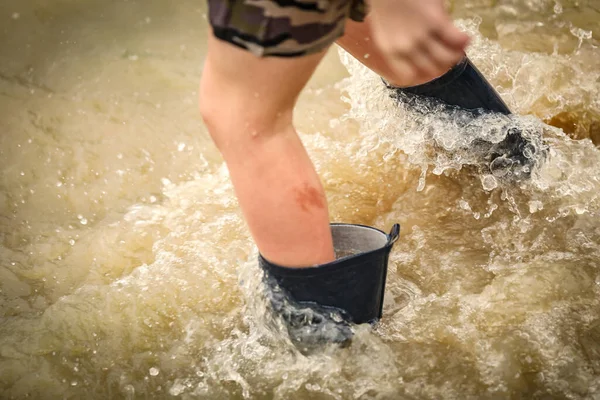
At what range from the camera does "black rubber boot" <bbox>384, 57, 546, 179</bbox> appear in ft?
3.97

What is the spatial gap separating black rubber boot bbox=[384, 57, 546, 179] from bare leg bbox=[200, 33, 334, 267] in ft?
1.43

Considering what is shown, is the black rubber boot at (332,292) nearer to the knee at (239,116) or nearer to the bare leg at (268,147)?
the bare leg at (268,147)

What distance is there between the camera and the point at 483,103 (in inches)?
48.9

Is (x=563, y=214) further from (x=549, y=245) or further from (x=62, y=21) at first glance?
(x=62, y=21)

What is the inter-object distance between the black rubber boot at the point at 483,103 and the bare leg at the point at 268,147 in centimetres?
44

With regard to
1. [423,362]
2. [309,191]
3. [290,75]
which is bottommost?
[423,362]

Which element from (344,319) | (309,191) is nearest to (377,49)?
(309,191)

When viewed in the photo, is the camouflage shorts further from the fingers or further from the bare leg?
the fingers

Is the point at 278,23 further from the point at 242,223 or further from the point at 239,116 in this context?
the point at 242,223

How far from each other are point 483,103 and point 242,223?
0.55 metres

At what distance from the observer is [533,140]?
1.26 m

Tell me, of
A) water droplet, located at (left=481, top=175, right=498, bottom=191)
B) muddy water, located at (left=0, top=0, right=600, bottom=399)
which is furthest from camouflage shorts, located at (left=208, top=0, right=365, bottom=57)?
water droplet, located at (left=481, top=175, right=498, bottom=191)

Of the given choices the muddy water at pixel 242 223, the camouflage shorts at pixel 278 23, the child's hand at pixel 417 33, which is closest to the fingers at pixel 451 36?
the child's hand at pixel 417 33

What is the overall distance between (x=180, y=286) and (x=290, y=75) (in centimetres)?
55
